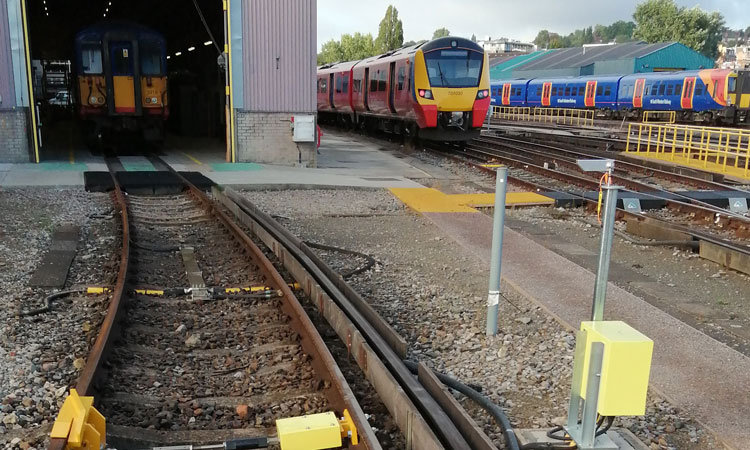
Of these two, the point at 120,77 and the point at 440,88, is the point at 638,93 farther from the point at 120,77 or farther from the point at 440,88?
the point at 120,77

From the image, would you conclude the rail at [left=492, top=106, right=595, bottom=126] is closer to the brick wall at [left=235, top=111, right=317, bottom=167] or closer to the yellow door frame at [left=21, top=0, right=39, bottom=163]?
the brick wall at [left=235, top=111, right=317, bottom=167]

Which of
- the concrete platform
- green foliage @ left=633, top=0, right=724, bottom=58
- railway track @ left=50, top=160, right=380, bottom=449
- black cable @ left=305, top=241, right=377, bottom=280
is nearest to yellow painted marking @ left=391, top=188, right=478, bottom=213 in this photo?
the concrete platform

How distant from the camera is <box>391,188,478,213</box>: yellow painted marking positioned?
428 inches

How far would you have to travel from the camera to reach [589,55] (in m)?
63.4

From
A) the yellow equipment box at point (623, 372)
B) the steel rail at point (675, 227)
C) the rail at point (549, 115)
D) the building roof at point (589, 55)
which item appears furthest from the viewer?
the building roof at point (589, 55)

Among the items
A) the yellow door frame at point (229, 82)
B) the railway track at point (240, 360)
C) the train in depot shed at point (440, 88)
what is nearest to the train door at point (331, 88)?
the train in depot shed at point (440, 88)

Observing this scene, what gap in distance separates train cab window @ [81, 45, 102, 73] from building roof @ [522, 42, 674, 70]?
162 feet

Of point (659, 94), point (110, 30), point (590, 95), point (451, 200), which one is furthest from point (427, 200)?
point (590, 95)

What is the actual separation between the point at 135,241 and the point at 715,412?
260 inches

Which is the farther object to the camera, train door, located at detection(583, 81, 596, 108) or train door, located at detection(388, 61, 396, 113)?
train door, located at detection(583, 81, 596, 108)

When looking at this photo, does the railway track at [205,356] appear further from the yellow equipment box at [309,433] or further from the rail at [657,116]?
the rail at [657,116]

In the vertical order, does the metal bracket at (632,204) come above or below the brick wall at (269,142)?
below

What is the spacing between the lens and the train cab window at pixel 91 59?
56.6 ft

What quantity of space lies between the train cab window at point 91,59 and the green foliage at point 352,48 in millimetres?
64269
